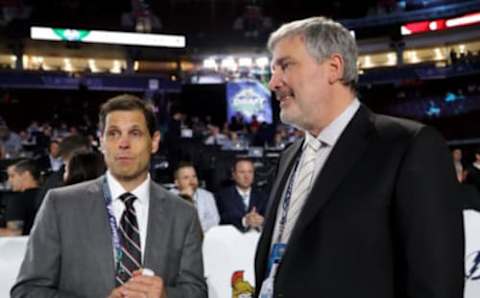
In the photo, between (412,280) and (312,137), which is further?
(312,137)

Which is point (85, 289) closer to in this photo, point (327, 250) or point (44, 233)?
point (44, 233)

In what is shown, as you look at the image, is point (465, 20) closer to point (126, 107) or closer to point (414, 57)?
point (414, 57)

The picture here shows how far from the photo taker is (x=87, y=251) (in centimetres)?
166

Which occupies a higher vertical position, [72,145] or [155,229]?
[72,145]

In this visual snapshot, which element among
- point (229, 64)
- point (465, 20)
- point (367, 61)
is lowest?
point (229, 64)

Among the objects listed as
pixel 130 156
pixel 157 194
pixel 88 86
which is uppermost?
pixel 88 86

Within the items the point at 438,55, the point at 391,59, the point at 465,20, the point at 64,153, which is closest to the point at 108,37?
the point at 391,59

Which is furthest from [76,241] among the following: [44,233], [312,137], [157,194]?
[312,137]

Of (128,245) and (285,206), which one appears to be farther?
(128,245)

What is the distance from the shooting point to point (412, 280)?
50.5 inches

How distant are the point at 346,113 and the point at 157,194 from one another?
2.18ft

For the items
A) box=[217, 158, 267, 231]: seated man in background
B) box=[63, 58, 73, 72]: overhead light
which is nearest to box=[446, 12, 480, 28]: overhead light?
box=[63, 58, 73, 72]: overhead light

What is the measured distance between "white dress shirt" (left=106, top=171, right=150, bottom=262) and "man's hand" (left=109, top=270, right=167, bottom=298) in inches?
7.0

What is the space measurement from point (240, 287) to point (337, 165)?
130 cm
